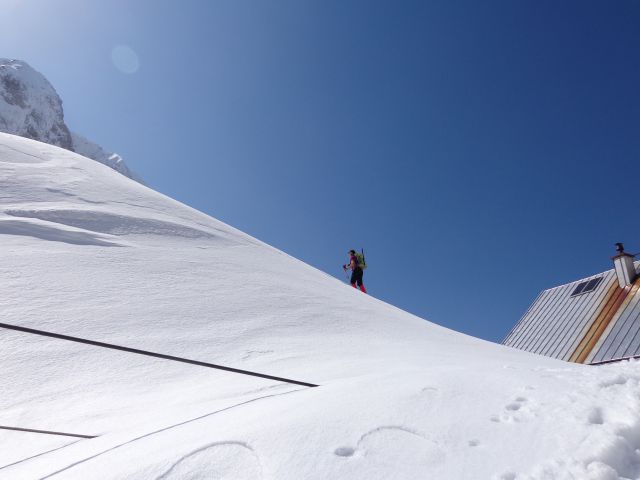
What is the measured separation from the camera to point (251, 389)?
216 centimetres

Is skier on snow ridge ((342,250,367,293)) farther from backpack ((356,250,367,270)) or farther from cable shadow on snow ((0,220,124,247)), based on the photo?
cable shadow on snow ((0,220,124,247))

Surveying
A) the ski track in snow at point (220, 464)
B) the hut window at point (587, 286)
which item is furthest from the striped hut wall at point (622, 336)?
the ski track in snow at point (220, 464)

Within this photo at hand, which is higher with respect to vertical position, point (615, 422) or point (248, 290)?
point (248, 290)

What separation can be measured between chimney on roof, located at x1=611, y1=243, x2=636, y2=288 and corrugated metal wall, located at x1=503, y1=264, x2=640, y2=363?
0.76 ft

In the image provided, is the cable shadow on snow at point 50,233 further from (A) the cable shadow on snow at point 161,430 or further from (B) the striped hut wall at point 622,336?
(B) the striped hut wall at point 622,336

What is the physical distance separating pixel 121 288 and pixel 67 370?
1.29 meters

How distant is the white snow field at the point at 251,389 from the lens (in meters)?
1.31

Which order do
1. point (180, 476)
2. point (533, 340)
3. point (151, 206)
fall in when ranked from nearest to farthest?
point (180, 476) < point (151, 206) < point (533, 340)

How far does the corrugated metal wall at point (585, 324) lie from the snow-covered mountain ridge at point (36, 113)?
80.3 meters

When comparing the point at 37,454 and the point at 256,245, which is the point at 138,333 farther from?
the point at 256,245

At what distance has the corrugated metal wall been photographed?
10539 millimetres

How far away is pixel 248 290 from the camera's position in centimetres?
409

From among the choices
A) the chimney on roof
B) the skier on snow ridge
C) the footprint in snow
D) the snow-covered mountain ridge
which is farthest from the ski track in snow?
the snow-covered mountain ridge

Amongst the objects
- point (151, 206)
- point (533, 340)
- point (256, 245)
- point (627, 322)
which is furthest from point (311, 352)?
point (533, 340)
